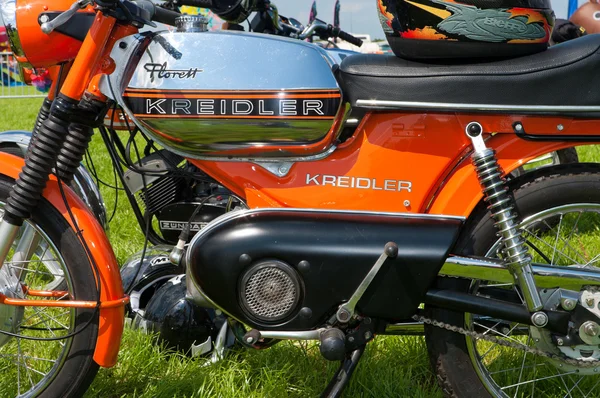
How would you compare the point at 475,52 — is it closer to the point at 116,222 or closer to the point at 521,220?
the point at 521,220

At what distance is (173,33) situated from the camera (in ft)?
6.36

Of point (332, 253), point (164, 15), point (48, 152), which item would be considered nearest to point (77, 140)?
point (48, 152)

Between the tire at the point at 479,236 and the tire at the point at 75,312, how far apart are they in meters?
1.10

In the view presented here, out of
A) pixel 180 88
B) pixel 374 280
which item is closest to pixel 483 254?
pixel 374 280

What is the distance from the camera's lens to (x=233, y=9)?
312 cm

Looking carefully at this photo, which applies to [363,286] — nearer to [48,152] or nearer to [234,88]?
[234,88]

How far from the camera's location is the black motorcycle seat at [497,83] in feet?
5.86

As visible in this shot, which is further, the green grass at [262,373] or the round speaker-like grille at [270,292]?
the green grass at [262,373]

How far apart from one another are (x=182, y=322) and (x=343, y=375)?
845mm

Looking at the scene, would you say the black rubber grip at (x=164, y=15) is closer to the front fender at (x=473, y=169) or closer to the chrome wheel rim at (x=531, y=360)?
the front fender at (x=473, y=169)

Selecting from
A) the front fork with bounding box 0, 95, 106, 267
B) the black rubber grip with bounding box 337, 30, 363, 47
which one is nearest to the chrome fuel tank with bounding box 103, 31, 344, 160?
the front fork with bounding box 0, 95, 106, 267

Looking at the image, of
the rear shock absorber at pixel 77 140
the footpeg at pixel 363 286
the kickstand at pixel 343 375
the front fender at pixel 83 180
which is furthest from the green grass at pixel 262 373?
the rear shock absorber at pixel 77 140

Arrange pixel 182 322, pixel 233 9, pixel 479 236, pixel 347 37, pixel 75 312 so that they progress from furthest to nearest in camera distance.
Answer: pixel 347 37, pixel 233 9, pixel 182 322, pixel 75 312, pixel 479 236

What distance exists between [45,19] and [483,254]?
5.02ft
